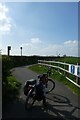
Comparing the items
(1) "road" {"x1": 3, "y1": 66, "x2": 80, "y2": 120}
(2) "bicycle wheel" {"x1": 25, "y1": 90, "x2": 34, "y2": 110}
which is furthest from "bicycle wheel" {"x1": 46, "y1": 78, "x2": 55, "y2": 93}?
(2) "bicycle wheel" {"x1": 25, "y1": 90, "x2": 34, "y2": 110}

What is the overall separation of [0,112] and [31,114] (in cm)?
93

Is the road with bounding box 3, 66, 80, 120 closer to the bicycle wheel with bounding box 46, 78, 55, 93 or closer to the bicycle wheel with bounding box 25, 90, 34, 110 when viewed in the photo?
the bicycle wheel with bounding box 25, 90, 34, 110

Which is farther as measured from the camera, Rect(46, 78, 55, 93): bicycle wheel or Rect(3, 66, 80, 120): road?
Rect(46, 78, 55, 93): bicycle wheel

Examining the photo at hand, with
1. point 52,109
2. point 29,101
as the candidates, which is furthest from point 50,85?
point 52,109

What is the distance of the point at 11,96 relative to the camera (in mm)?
10305

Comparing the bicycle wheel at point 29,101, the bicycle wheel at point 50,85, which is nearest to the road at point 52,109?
the bicycle wheel at point 29,101

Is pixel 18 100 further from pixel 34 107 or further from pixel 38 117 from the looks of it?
pixel 38 117

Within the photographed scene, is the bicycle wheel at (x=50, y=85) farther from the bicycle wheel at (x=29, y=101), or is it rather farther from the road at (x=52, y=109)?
the bicycle wheel at (x=29, y=101)

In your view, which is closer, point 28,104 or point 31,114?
point 31,114

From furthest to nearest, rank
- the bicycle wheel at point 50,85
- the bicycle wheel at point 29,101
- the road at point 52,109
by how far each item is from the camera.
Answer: the bicycle wheel at point 50,85 → the bicycle wheel at point 29,101 → the road at point 52,109

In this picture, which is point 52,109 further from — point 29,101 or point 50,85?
point 50,85

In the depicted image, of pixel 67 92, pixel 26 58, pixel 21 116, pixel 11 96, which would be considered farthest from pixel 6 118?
pixel 26 58

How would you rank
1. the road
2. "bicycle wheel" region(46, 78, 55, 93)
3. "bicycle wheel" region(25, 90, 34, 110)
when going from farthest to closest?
"bicycle wheel" region(46, 78, 55, 93)
"bicycle wheel" region(25, 90, 34, 110)
the road

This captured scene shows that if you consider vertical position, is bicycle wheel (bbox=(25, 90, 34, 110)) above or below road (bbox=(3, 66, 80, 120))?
above
